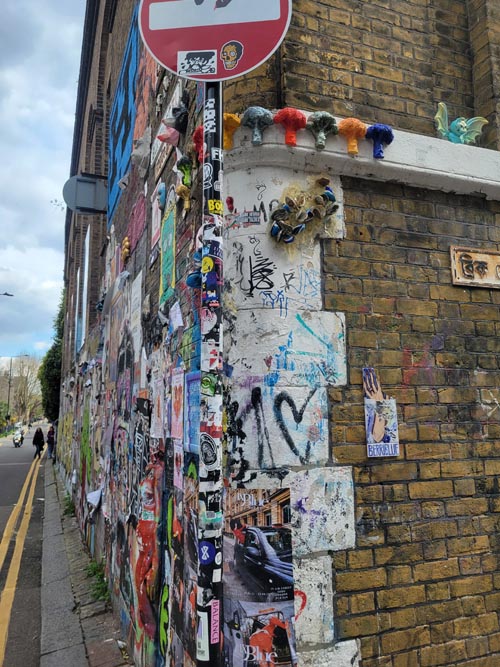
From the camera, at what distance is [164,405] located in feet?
11.2

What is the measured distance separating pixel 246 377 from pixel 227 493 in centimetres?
55

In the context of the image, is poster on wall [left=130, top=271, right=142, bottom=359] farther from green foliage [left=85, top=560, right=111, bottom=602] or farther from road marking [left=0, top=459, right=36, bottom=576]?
road marking [left=0, top=459, right=36, bottom=576]

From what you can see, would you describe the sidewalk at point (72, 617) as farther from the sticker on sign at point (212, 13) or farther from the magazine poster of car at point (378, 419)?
the sticker on sign at point (212, 13)

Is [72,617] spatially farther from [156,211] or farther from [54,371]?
[54,371]

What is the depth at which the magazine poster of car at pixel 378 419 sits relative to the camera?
2.56 metres

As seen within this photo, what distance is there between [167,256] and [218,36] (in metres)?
1.85

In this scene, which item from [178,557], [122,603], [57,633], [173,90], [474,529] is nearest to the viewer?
[474,529]

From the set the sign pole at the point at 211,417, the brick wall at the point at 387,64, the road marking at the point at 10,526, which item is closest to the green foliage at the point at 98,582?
the road marking at the point at 10,526

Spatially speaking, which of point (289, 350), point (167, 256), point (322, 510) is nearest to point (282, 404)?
point (289, 350)

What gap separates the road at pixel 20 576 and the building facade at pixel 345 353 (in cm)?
224

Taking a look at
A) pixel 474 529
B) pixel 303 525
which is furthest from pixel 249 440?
pixel 474 529

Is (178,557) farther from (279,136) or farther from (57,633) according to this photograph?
(57,633)

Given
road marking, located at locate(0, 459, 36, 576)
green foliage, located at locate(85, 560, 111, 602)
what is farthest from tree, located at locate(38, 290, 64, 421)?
green foliage, located at locate(85, 560, 111, 602)

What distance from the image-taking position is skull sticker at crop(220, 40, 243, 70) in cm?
185
